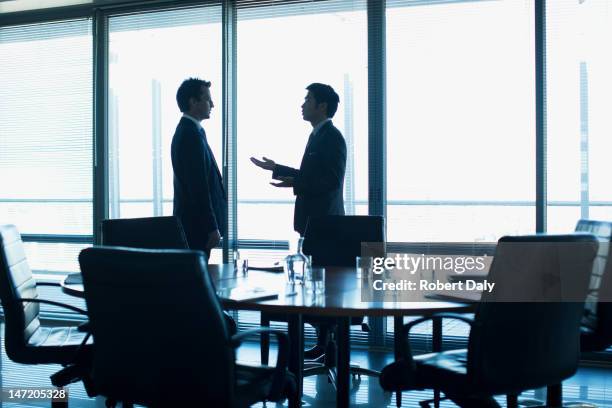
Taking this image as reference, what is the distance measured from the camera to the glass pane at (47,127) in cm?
618

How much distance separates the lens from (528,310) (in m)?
2.44

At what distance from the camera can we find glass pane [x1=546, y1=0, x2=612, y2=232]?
4758 mm

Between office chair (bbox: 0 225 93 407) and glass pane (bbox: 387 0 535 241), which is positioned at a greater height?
glass pane (bbox: 387 0 535 241)

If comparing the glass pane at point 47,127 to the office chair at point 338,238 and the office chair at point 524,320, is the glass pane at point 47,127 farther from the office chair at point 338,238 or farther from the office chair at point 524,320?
the office chair at point 524,320

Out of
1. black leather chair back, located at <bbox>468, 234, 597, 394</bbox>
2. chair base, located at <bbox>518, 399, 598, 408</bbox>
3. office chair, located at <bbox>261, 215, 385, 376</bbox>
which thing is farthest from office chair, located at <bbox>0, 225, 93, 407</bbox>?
chair base, located at <bbox>518, 399, 598, 408</bbox>

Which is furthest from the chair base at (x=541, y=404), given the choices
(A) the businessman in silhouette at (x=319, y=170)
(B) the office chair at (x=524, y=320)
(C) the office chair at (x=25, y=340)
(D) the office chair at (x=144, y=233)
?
(C) the office chair at (x=25, y=340)

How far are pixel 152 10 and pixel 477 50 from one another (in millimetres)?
2743

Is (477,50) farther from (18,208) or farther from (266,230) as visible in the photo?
(18,208)

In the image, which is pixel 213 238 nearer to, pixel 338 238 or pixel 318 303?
pixel 338 238

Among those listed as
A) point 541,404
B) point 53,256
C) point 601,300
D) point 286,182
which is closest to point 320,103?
point 286,182

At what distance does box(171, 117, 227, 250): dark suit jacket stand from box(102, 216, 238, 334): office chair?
1.85 feet

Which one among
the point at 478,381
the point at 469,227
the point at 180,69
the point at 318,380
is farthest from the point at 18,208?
the point at 478,381

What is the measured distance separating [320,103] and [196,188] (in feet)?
3.31

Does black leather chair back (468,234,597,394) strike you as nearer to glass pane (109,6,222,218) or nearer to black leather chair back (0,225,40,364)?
black leather chair back (0,225,40,364)
